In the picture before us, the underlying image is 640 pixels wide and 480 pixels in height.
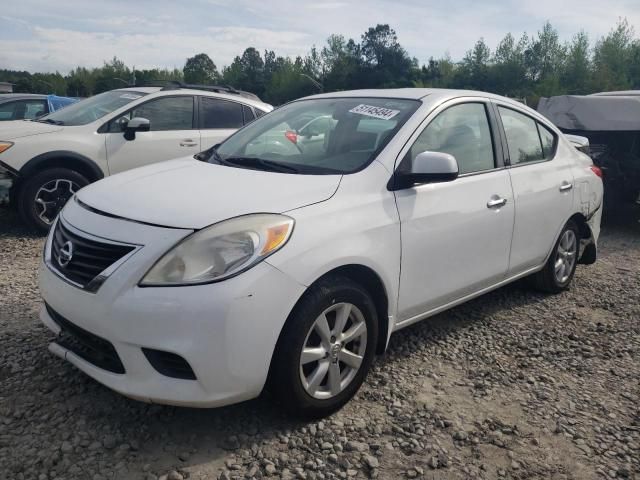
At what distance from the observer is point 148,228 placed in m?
2.50

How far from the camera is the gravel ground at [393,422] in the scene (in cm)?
249

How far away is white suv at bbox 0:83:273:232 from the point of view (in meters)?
5.94

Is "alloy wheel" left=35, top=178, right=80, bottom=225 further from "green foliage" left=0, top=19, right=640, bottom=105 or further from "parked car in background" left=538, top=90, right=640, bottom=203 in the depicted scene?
"green foliage" left=0, top=19, right=640, bottom=105

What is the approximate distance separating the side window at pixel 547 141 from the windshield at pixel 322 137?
1.51 metres

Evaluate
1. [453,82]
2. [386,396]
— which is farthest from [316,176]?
[453,82]

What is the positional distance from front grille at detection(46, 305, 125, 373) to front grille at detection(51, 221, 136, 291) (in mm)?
222

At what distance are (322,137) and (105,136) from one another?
3872mm

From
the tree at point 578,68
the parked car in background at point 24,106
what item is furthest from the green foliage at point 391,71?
the parked car in background at point 24,106

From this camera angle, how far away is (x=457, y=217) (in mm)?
3385

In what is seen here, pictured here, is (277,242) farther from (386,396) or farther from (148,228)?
(386,396)

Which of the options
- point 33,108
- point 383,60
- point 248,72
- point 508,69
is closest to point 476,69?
point 508,69

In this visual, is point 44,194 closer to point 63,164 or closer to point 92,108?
point 63,164

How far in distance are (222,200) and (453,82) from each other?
3065 inches

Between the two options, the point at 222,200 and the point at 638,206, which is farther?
the point at 638,206
